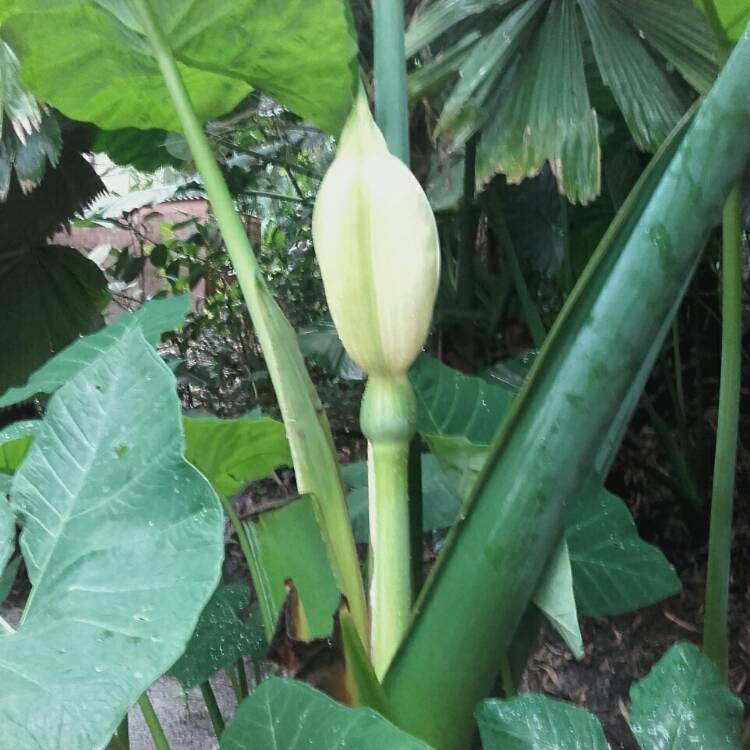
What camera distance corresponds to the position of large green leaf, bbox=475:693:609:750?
0.89 ft

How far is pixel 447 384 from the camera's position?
0.51 meters

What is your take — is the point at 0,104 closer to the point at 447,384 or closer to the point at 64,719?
the point at 447,384

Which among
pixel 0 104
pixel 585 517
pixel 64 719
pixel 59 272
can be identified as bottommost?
pixel 59 272

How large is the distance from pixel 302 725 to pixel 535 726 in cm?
10

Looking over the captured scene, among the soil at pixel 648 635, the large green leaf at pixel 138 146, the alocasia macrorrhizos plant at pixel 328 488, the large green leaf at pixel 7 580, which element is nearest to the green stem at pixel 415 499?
the alocasia macrorrhizos plant at pixel 328 488

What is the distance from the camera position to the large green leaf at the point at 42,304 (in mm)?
1244

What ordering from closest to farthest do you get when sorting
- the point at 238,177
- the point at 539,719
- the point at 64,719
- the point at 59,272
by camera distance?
1. the point at 64,719
2. the point at 539,719
3. the point at 59,272
4. the point at 238,177

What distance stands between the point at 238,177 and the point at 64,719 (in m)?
1.41

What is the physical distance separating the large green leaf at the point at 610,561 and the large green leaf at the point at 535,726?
18 centimetres

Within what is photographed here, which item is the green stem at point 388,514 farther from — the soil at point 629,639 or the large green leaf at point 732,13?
the soil at point 629,639

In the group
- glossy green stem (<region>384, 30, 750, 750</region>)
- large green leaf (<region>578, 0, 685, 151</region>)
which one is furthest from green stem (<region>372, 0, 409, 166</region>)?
large green leaf (<region>578, 0, 685, 151</region>)

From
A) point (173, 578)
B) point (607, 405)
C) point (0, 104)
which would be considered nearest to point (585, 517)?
point (607, 405)

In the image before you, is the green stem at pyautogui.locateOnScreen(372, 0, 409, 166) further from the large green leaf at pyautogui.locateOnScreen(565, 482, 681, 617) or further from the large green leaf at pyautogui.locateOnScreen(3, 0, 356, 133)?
the large green leaf at pyautogui.locateOnScreen(565, 482, 681, 617)

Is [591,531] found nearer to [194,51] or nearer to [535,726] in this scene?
[535,726]
